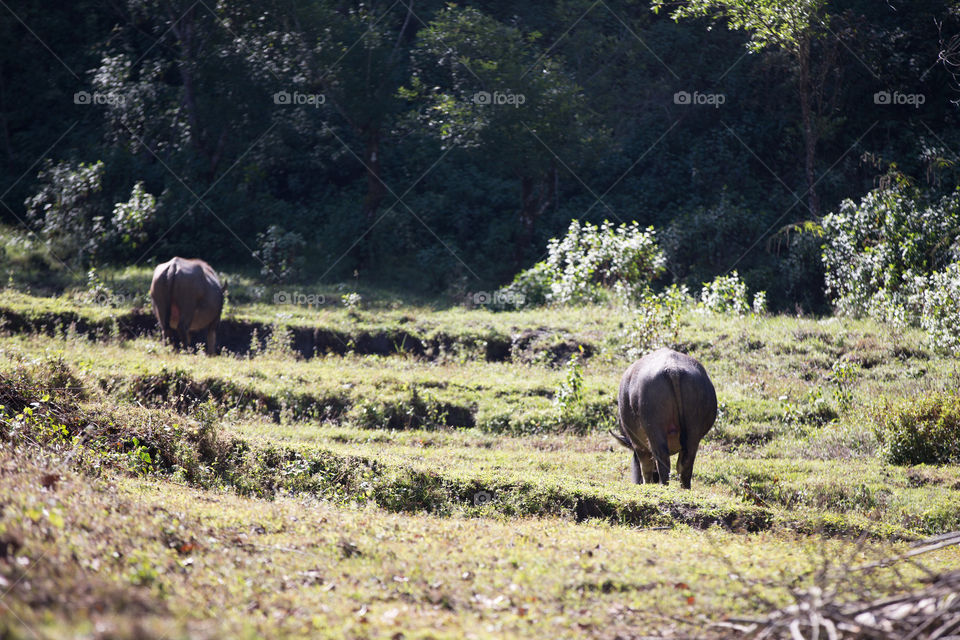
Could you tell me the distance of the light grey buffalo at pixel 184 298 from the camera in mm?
14562

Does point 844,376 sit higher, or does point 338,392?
point 844,376

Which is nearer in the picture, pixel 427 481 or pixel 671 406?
pixel 671 406

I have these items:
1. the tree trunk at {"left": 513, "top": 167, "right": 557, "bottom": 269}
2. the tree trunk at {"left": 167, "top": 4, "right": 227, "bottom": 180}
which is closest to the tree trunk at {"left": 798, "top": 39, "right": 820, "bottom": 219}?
the tree trunk at {"left": 513, "top": 167, "right": 557, "bottom": 269}

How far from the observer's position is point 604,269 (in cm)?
1859

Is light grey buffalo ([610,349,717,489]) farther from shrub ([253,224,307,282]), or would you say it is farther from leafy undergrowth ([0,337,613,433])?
shrub ([253,224,307,282])

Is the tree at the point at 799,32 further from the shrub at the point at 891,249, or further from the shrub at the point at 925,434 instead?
the shrub at the point at 925,434

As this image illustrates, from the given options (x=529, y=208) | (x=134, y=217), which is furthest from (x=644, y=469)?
(x=134, y=217)

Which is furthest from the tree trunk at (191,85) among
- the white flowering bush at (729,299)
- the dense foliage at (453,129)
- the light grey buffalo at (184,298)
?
the white flowering bush at (729,299)

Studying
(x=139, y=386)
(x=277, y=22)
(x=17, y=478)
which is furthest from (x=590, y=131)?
(x=17, y=478)

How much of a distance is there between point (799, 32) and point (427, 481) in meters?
15.9

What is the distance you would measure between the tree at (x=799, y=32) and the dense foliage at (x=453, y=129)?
0.30 ft

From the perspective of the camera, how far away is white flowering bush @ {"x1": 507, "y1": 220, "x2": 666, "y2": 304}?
17.6 m

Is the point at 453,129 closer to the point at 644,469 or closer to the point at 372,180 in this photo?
the point at 372,180

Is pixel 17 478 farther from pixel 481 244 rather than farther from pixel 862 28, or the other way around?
pixel 862 28
